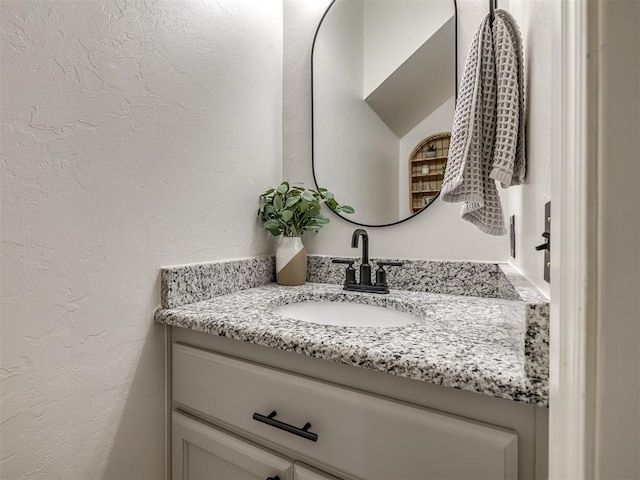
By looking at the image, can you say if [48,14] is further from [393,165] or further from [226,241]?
[393,165]

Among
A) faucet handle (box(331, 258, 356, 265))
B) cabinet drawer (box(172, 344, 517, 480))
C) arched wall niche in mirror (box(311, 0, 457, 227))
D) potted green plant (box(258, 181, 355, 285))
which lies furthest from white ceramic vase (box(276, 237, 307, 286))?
cabinet drawer (box(172, 344, 517, 480))

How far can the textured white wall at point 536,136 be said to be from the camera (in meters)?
0.53

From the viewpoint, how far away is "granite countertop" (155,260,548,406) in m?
0.46

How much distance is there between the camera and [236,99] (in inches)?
44.5

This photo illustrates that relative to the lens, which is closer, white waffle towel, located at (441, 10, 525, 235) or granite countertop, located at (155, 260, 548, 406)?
granite countertop, located at (155, 260, 548, 406)

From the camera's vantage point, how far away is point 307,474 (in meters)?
0.63

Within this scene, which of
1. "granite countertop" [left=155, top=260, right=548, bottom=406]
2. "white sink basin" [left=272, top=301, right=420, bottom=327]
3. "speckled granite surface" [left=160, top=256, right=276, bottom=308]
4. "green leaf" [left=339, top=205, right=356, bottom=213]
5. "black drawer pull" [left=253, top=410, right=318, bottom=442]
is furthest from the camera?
"green leaf" [left=339, top=205, right=356, bottom=213]

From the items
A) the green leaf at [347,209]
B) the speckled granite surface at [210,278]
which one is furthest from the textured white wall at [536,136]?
the speckled granite surface at [210,278]

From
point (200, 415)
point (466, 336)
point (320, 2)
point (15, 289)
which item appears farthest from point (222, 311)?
point (320, 2)

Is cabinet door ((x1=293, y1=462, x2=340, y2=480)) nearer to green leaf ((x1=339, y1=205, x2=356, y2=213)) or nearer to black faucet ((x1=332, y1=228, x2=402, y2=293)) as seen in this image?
black faucet ((x1=332, y1=228, x2=402, y2=293))

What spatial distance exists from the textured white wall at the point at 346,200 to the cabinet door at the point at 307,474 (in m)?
0.73

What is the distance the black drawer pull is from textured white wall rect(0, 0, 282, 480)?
0.37m

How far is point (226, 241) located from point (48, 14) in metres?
0.66
